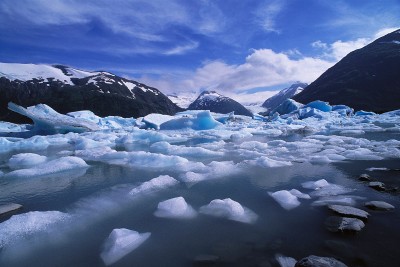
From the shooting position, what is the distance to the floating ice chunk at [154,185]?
5350mm

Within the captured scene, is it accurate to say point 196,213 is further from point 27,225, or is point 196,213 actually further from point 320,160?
point 320,160

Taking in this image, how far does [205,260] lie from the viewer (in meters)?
2.92

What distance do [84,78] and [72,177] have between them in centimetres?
11720

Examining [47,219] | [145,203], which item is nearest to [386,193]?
[145,203]

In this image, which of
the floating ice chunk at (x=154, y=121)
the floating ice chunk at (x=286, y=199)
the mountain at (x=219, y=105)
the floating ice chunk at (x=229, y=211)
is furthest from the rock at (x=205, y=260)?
the mountain at (x=219, y=105)

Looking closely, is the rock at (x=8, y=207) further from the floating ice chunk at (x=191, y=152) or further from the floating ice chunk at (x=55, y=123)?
the floating ice chunk at (x=55, y=123)

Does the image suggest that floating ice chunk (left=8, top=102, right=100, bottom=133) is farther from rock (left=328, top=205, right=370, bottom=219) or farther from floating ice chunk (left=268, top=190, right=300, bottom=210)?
rock (left=328, top=205, right=370, bottom=219)

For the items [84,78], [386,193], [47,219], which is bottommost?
[386,193]

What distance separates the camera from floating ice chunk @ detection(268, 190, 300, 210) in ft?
14.5

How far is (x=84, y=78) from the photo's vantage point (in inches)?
4439

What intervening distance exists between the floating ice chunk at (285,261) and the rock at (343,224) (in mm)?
953

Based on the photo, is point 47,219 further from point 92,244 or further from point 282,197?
point 282,197

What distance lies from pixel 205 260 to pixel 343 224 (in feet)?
6.30

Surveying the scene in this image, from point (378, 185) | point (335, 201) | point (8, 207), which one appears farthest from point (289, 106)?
point (8, 207)
